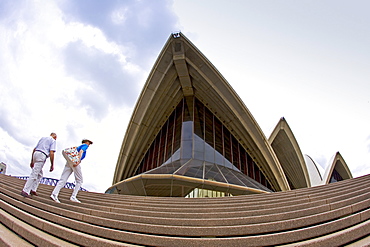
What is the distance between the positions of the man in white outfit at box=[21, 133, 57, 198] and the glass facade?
9428 mm

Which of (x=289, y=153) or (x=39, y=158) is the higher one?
(x=289, y=153)

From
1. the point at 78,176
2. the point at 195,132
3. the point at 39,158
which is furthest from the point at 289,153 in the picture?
the point at 39,158

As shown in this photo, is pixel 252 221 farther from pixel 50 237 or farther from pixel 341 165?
pixel 341 165

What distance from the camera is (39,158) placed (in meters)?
Result: 4.89

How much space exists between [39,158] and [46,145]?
292mm

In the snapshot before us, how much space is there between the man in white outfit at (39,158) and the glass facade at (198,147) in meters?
9.43

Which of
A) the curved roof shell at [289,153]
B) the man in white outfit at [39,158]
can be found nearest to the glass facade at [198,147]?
the curved roof shell at [289,153]

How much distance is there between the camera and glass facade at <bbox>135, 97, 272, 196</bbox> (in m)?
16.0

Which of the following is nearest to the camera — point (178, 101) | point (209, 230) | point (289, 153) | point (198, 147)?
point (209, 230)

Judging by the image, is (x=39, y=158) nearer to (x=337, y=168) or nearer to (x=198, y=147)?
(x=198, y=147)

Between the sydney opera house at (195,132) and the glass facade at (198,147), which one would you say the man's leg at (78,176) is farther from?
the glass facade at (198,147)

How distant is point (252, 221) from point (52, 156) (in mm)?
4222

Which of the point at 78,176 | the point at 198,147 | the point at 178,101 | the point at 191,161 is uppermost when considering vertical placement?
the point at 178,101

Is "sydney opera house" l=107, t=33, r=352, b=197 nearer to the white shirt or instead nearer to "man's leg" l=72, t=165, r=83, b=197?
"man's leg" l=72, t=165, r=83, b=197
